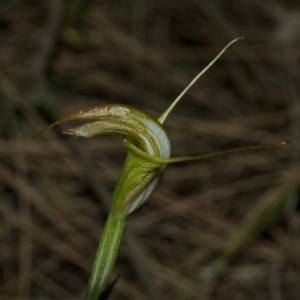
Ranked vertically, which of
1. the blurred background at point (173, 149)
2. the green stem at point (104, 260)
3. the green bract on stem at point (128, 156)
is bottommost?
the green stem at point (104, 260)

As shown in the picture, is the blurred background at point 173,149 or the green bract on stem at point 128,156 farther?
the blurred background at point 173,149

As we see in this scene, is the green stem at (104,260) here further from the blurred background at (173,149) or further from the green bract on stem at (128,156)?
the blurred background at (173,149)

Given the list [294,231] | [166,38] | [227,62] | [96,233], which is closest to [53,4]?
[166,38]

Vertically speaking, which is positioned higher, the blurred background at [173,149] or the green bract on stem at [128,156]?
the blurred background at [173,149]

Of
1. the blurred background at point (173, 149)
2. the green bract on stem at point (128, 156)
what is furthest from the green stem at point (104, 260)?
the blurred background at point (173, 149)

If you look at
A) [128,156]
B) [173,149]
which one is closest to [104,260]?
[128,156]

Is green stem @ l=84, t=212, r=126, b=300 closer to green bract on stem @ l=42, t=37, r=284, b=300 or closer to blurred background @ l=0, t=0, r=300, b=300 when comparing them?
green bract on stem @ l=42, t=37, r=284, b=300

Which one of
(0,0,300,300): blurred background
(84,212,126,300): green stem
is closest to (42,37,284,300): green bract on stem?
(84,212,126,300): green stem
